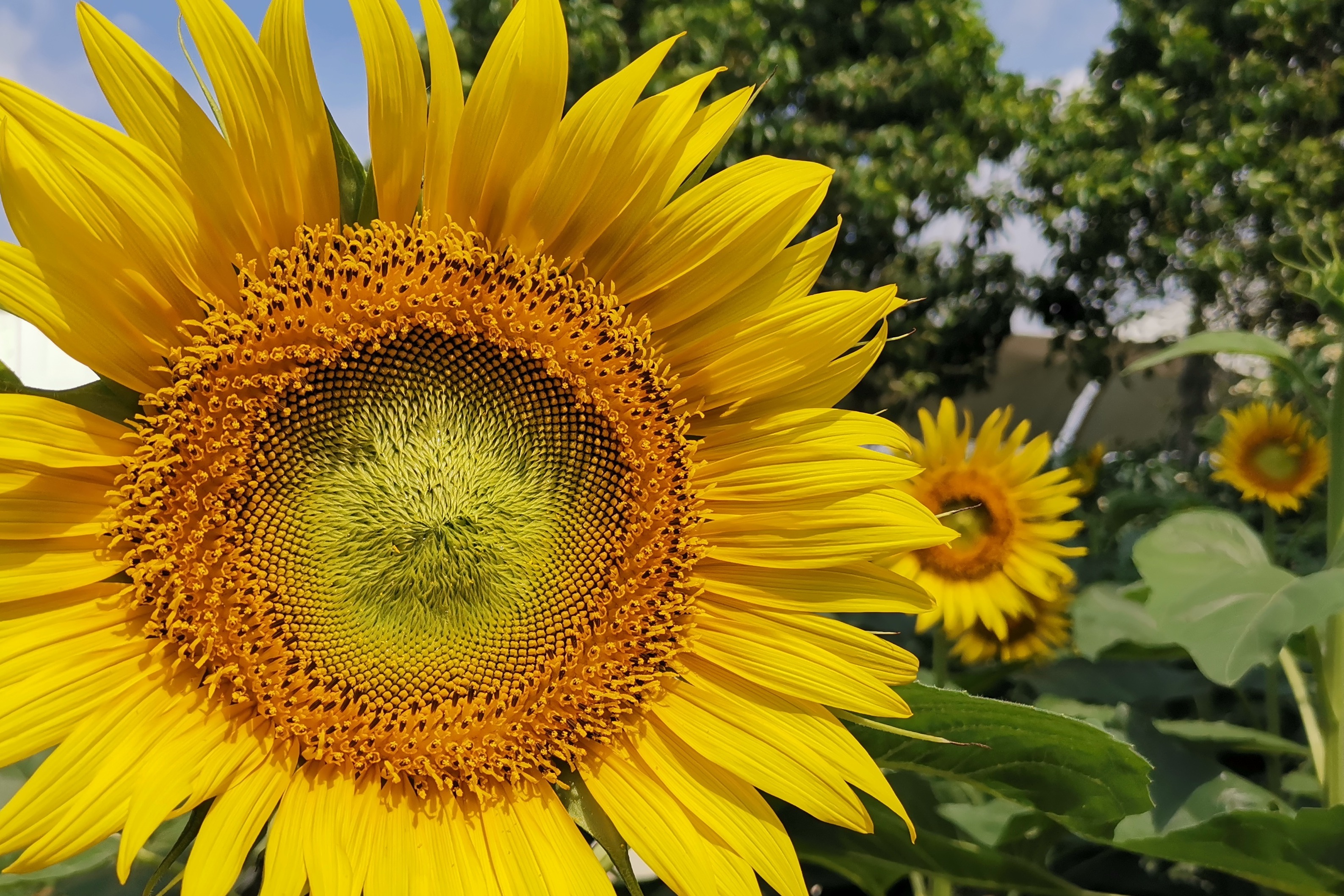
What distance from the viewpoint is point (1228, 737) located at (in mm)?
1549

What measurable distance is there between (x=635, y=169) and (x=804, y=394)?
31 centimetres

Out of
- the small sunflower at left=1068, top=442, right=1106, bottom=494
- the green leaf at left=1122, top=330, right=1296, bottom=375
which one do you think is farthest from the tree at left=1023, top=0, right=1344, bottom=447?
the green leaf at left=1122, top=330, right=1296, bottom=375

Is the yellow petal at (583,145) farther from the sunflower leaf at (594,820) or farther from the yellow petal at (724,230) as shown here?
the sunflower leaf at (594,820)

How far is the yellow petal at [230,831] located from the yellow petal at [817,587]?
0.48m

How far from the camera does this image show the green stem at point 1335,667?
1412 millimetres

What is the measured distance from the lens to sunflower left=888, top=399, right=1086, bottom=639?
224 cm

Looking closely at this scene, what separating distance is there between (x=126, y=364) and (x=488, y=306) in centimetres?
35

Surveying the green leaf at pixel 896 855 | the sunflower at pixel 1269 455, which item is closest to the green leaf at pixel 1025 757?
the green leaf at pixel 896 855

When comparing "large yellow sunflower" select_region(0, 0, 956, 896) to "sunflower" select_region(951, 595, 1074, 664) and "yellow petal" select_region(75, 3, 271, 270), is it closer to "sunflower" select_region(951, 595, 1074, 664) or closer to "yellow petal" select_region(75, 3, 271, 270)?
"yellow petal" select_region(75, 3, 271, 270)

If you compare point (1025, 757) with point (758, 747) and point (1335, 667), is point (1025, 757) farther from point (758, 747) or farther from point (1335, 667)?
point (1335, 667)

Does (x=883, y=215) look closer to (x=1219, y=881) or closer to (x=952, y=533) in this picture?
(x=1219, y=881)

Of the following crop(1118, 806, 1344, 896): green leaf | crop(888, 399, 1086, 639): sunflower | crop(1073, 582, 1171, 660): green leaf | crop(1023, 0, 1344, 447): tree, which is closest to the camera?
crop(1118, 806, 1344, 896): green leaf

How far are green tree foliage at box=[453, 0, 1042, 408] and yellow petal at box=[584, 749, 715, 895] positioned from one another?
639 cm

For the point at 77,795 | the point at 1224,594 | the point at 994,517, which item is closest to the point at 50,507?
the point at 77,795
